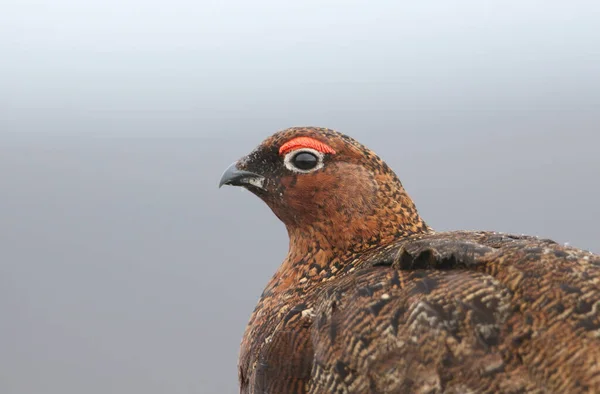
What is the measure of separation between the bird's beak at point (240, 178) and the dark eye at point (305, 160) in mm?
234

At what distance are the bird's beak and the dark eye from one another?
0.77ft

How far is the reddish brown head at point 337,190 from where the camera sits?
10.6 feet

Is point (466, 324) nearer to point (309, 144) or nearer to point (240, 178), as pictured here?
point (309, 144)

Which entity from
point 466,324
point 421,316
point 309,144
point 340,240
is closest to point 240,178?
point 309,144

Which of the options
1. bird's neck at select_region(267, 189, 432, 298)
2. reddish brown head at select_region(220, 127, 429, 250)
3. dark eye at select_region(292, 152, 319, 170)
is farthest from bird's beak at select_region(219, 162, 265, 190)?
bird's neck at select_region(267, 189, 432, 298)

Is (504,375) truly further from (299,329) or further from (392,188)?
(392,188)

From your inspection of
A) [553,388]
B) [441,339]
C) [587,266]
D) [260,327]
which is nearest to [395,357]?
[441,339]

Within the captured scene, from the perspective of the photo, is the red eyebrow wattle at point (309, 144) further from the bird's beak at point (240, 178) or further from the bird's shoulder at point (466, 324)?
the bird's shoulder at point (466, 324)

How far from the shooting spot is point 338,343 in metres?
2.34

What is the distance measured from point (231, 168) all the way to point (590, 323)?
2.04 metres

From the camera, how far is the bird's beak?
11.5 feet

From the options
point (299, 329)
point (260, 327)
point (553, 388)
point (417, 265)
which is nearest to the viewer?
point (553, 388)

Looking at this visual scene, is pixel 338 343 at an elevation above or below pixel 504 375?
above

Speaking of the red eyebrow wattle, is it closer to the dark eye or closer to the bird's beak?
the dark eye
